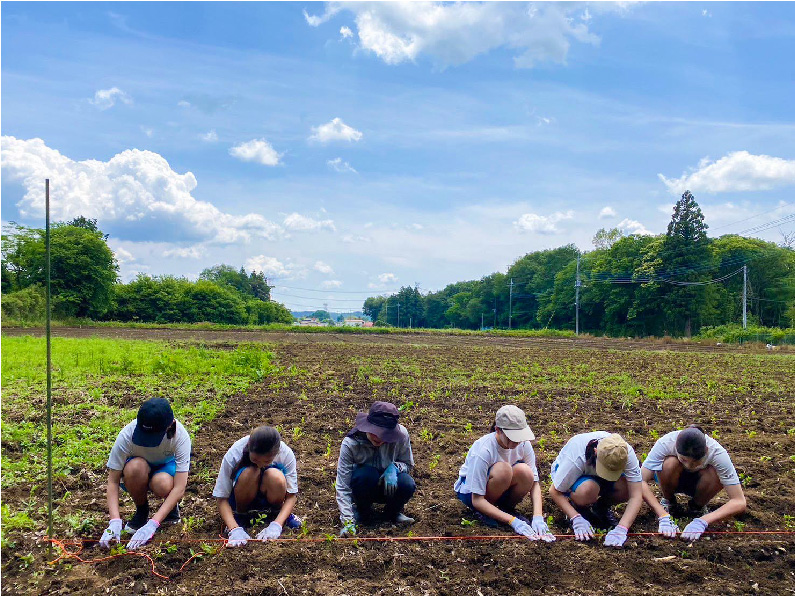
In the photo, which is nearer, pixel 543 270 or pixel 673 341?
pixel 673 341

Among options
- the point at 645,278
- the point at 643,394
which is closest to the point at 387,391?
the point at 643,394

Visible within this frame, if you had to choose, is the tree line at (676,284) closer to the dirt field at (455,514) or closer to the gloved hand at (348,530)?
the dirt field at (455,514)

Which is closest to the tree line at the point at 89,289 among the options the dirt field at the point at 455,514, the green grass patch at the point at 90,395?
the green grass patch at the point at 90,395

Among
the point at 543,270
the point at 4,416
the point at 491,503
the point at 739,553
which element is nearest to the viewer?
the point at 739,553

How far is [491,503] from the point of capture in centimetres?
450

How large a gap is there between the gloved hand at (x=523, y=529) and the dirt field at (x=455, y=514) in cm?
7

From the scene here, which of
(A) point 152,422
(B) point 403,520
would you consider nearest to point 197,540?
(A) point 152,422

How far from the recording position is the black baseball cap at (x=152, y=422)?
3986 mm

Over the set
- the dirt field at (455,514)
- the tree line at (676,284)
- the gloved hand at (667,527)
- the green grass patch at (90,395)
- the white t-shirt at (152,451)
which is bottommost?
the dirt field at (455,514)

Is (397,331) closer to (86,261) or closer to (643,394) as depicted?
(86,261)

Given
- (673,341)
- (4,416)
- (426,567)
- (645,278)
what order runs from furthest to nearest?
(645,278) → (673,341) → (4,416) → (426,567)

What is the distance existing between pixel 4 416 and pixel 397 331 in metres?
40.3

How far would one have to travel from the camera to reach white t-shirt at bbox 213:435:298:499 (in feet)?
13.3

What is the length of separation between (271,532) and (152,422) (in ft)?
3.71
